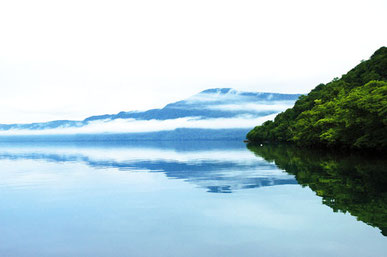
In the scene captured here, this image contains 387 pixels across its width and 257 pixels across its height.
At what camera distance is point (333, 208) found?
18547 mm

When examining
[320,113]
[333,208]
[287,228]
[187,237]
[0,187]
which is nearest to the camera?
[187,237]

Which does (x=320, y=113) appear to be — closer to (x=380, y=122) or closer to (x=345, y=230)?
(x=380, y=122)

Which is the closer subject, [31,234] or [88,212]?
[31,234]

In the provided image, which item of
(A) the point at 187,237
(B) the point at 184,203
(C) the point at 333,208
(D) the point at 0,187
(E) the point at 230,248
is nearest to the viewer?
(E) the point at 230,248

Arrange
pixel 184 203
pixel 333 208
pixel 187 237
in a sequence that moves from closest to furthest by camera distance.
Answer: pixel 187 237 → pixel 333 208 → pixel 184 203

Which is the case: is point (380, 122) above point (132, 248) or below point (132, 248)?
above

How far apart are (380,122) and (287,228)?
39958 millimetres

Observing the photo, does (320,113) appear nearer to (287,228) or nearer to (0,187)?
(0,187)

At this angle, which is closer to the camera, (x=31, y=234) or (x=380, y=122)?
(x=31, y=234)

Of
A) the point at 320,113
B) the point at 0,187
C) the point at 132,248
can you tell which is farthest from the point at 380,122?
the point at 132,248

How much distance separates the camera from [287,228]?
1535 centimetres

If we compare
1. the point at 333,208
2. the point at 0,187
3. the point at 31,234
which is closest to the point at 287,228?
the point at 333,208

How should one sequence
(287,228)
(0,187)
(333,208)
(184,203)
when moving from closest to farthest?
(287,228), (333,208), (184,203), (0,187)

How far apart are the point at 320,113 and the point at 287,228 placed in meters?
73.7
